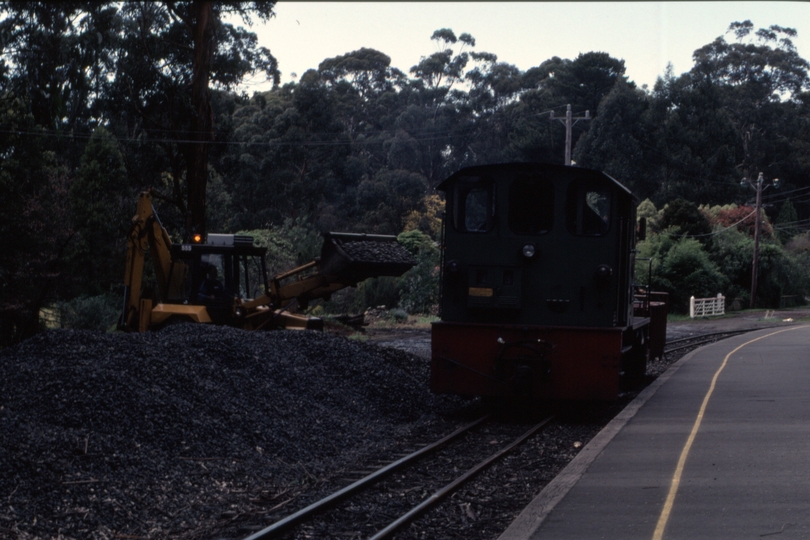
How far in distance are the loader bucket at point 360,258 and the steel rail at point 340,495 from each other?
6.17 m

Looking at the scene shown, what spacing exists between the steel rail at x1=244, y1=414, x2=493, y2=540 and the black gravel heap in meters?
0.58

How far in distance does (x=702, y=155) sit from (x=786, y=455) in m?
60.0

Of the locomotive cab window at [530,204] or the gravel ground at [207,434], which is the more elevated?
the locomotive cab window at [530,204]

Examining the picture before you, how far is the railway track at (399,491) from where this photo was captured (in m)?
7.07

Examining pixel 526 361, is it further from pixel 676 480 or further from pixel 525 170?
pixel 676 480

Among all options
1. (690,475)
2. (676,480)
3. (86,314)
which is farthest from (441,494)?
(86,314)

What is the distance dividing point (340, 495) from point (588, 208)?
604cm

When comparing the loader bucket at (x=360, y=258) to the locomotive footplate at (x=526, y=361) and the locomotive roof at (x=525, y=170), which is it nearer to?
the locomotive roof at (x=525, y=170)

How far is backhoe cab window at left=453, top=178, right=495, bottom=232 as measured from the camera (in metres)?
12.6

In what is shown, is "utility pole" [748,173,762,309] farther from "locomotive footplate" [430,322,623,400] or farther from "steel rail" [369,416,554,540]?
"steel rail" [369,416,554,540]

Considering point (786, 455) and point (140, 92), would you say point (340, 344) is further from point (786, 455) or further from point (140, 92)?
point (140, 92)

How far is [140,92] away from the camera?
93.0 feet

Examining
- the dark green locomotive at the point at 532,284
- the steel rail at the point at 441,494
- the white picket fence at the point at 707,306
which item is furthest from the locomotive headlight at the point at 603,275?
the white picket fence at the point at 707,306

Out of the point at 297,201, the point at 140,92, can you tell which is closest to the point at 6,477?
the point at 140,92
